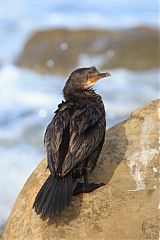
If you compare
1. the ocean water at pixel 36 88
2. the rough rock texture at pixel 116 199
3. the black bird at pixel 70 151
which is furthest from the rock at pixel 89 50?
the black bird at pixel 70 151

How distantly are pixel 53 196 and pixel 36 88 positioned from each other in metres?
8.96

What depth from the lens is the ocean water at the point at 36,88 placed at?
8695 millimetres

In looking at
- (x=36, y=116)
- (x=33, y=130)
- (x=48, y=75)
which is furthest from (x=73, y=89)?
(x=48, y=75)

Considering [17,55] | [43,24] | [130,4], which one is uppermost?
[130,4]

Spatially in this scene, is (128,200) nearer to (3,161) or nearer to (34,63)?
(3,161)

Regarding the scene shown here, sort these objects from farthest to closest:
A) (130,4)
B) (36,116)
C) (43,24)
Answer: (130,4), (43,24), (36,116)

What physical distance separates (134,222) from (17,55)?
12.2 metres

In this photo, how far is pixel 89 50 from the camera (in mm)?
14828

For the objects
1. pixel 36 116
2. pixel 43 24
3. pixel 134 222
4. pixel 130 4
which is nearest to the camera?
pixel 134 222

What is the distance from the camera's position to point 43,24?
20250 mm

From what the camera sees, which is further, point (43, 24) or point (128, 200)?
point (43, 24)

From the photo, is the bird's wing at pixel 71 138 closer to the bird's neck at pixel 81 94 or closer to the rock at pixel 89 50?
the bird's neck at pixel 81 94

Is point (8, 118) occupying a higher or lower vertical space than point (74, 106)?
higher

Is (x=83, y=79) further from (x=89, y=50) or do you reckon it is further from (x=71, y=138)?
(x=89, y=50)
